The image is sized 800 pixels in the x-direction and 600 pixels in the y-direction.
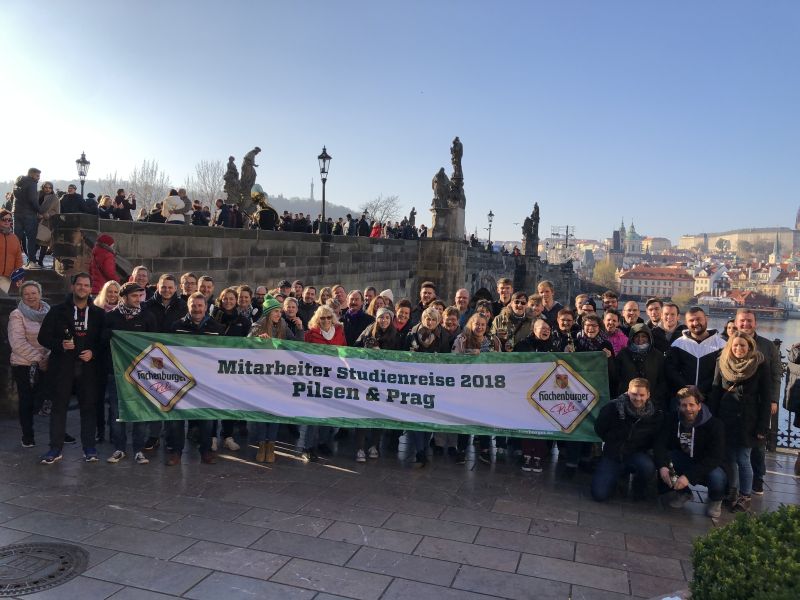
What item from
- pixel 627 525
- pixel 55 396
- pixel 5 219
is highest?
pixel 5 219

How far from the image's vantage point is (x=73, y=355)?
239 inches

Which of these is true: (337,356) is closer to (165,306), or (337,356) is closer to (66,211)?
(165,306)

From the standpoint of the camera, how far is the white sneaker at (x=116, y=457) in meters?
6.15

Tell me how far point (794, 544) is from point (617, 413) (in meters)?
2.98

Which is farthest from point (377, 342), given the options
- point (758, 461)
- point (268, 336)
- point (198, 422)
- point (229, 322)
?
point (758, 461)

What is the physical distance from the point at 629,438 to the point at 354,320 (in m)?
3.39

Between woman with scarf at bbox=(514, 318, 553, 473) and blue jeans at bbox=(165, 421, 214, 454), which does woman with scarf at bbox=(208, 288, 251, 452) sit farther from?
woman with scarf at bbox=(514, 318, 553, 473)

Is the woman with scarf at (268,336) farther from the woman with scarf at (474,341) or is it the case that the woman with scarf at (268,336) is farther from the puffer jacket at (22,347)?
the puffer jacket at (22,347)

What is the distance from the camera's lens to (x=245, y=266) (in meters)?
14.0

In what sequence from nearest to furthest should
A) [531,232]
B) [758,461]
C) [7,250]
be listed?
[758,461] < [7,250] < [531,232]

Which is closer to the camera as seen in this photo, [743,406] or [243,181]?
[743,406]

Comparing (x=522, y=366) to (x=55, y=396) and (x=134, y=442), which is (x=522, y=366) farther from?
(x=55, y=396)

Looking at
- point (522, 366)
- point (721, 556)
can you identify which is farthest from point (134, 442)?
point (721, 556)

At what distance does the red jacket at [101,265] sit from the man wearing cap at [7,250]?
1108 mm
